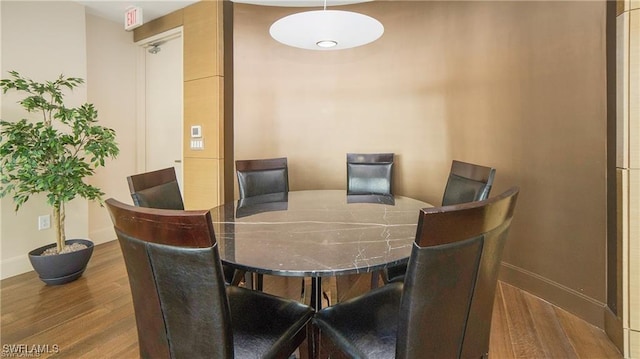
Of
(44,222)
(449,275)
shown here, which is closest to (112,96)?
(44,222)

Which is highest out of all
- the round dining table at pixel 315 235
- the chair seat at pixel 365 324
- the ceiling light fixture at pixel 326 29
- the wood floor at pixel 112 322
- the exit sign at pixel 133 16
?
the exit sign at pixel 133 16

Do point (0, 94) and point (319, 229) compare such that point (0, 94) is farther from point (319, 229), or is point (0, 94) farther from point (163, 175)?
point (319, 229)

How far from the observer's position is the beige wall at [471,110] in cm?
200

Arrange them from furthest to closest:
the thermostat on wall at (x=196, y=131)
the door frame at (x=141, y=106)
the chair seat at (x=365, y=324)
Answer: the door frame at (x=141, y=106) → the thermostat on wall at (x=196, y=131) → the chair seat at (x=365, y=324)

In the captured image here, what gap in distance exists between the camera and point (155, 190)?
1668mm

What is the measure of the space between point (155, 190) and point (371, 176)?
1711 mm

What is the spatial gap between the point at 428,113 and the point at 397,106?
0.32m

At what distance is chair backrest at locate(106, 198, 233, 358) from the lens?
2.57 ft

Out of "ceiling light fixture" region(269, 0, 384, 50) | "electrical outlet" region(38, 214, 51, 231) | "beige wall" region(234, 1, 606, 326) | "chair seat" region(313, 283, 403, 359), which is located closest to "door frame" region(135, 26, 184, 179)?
"electrical outlet" region(38, 214, 51, 231)

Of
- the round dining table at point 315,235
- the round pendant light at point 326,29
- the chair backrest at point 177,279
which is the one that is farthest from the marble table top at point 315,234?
the round pendant light at point 326,29

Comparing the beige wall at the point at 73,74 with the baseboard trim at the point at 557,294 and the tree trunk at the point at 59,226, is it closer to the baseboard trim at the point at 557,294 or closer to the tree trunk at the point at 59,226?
the tree trunk at the point at 59,226

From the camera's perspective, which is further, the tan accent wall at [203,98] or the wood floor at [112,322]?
the tan accent wall at [203,98]

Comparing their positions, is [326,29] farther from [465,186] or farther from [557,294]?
[557,294]

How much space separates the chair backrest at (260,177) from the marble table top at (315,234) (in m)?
0.26
